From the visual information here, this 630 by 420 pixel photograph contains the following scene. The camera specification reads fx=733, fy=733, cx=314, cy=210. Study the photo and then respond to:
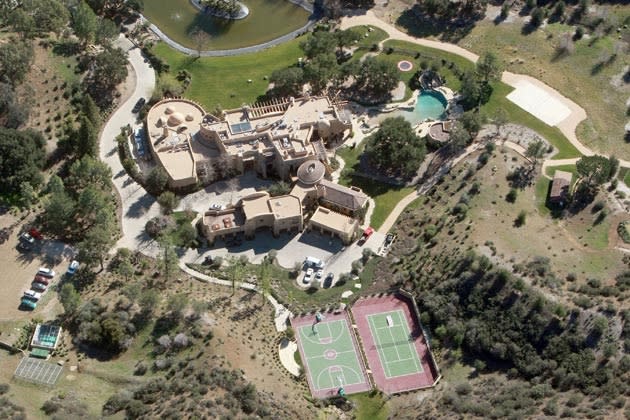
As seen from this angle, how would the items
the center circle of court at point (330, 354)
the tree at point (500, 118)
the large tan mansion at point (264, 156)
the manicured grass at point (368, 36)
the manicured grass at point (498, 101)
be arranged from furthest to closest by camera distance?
the manicured grass at point (368, 36)
the manicured grass at point (498, 101)
the tree at point (500, 118)
the large tan mansion at point (264, 156)
the center circle of court at point (330, 354)

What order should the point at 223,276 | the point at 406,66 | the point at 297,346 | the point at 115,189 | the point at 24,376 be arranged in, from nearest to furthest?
the point at 24,376 → the point at 297,346 → the point at 223,276 → the point at 115,189 → the point at 406,66

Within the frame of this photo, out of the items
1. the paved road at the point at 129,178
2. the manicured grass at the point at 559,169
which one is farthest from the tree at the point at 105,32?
the manicured grass at the point at 559,169

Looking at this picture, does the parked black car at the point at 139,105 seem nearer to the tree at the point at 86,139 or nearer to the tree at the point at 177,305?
the tree at the point at 86,139

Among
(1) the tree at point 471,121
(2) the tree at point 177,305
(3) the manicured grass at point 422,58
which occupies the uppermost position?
(1) the tree at point 471,121

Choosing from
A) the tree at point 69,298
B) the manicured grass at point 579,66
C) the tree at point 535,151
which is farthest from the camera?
the manicured grass at point 579,66

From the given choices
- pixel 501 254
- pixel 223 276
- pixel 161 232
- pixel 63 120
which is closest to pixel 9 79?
Answer: pixel 63 120

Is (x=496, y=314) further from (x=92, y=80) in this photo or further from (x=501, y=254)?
(x=92, y=80)

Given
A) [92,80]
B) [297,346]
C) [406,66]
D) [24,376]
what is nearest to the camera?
[24,376]

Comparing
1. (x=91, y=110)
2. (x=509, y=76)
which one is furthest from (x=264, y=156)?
(x=509, y=76)
